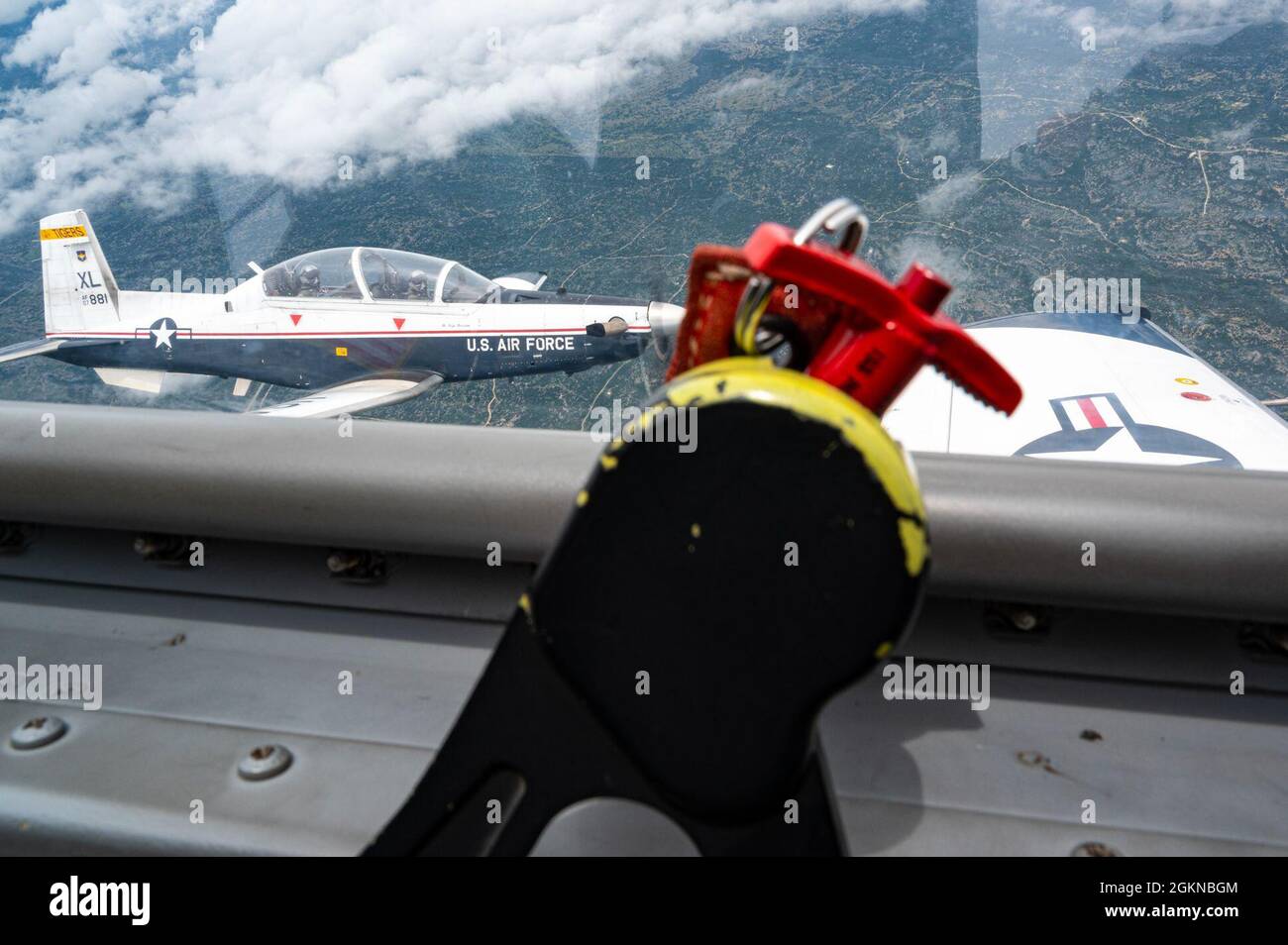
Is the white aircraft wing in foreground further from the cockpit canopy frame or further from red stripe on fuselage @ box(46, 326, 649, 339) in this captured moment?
the cockpit canopy frame

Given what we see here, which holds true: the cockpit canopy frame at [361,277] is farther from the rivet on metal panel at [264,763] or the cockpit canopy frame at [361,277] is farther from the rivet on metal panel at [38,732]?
the rivet on metal panel at [264,763]

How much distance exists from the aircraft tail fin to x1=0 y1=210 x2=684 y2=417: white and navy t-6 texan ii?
32cm

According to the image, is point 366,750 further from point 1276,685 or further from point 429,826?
point 1276,685

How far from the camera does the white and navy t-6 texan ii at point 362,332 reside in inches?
256

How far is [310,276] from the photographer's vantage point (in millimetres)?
6461

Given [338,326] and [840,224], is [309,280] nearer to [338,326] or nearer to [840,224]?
[338,326]

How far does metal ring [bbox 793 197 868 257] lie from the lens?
1.67 feet

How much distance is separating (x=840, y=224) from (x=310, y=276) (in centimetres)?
656

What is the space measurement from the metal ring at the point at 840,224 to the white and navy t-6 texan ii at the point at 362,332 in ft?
19.1

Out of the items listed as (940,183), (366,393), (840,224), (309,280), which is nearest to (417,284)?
(309,280)

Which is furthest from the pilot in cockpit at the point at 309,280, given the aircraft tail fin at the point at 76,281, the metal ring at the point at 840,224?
the metal ring at the point at 840,224

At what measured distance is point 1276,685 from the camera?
2.88 feet

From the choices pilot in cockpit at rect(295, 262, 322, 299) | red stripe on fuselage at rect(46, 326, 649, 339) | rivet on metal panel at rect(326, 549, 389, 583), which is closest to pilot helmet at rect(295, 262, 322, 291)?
pilot in cockpit at rect(295, 262, 322, 299)
